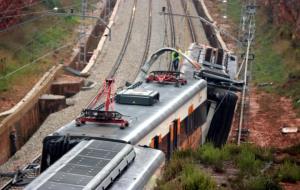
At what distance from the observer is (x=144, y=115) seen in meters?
17.8

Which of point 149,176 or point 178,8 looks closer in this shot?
point 149,176

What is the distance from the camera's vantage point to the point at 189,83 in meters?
23.6

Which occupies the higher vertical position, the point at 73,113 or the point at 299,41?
the point at 299,41

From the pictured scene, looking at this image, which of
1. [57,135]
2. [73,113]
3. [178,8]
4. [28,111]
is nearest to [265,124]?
[73,113]

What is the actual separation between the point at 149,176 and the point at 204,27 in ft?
161

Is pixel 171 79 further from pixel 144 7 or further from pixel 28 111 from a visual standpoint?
pixel 144 7

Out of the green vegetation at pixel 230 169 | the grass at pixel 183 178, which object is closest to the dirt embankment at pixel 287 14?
the green vegetation at pixel 230 169

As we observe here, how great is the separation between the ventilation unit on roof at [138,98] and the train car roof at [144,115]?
184 millimetres

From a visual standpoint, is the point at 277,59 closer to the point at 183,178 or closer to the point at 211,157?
the point at 211,157

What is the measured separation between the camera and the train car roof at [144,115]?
1534cm

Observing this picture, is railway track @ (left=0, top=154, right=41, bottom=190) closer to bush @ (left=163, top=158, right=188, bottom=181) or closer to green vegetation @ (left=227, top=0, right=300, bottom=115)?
bush @ (left=163, top=158, right=188, bottom=181)

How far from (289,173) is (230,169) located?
1.48 meters

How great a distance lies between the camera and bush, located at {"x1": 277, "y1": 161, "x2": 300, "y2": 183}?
1398 centimetres

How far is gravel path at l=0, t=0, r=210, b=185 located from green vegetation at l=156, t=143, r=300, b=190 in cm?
1371
